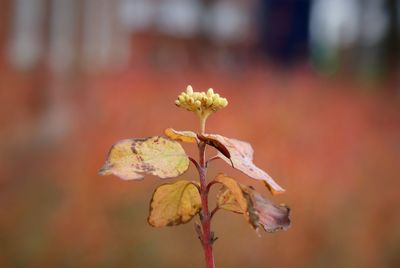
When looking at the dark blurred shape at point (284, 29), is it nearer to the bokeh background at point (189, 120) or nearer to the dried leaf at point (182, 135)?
the bokeh background at point (189, 120)

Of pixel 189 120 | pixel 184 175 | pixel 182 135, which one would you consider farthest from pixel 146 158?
pixel 189 120

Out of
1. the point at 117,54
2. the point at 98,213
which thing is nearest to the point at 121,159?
the point at 98,213

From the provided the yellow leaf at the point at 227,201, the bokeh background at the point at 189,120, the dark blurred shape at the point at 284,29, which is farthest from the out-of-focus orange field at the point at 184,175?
the yellow leaf at the point at 227,201

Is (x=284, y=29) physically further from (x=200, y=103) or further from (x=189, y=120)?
(x=200, y=103)

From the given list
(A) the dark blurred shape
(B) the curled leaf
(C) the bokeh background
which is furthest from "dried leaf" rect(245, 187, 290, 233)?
(A) the dark blurred shape

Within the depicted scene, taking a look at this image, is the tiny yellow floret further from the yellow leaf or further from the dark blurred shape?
the dark blurred shape
